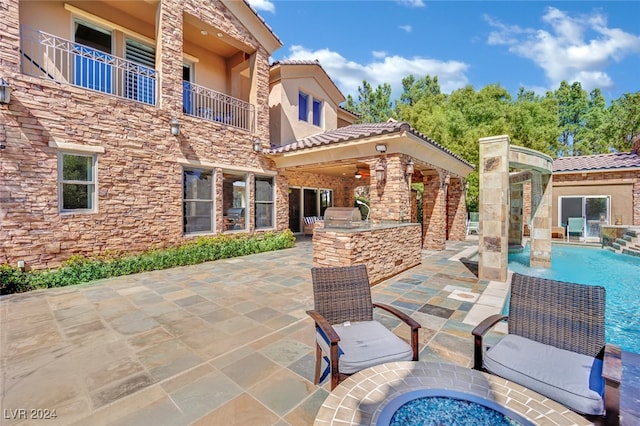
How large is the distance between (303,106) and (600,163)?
16.1 meters

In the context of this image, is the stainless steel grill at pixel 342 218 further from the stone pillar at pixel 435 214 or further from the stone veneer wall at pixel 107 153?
the stone pillar at pixel 435 214

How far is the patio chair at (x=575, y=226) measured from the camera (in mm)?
14016

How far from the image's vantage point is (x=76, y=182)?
22.1 feet

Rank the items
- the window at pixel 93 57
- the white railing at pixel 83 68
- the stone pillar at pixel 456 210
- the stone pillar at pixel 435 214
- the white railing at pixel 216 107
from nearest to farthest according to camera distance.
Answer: the white railing at pixel 83 68, the window at pixel 93 57, the white railing at pixel 216 107, the stone pillar at pixel 435 214, the stone pillar at pixel 456 210

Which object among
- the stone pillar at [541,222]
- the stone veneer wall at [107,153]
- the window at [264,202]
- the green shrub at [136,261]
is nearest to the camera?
the green shrub at [136,261]

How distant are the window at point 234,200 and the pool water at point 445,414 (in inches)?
356

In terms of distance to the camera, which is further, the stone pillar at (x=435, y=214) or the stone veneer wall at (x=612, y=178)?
the stone veneer wall at (x=612, y=178)

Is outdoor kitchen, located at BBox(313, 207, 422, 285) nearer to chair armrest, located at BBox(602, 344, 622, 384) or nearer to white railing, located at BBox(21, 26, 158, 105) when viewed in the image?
chair armrest, located at BBox(602, 344, 622, 384)

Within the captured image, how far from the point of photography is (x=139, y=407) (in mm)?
2416

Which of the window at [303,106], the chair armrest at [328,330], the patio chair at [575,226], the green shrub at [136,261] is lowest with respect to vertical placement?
the green shrub at [136,261]

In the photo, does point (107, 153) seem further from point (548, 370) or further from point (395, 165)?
point (548, 370)

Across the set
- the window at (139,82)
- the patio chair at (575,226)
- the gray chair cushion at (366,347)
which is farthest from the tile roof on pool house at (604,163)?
the window at (139,82)

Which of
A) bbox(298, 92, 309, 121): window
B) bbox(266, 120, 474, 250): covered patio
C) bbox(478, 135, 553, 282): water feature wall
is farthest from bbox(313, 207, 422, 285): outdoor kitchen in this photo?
bbox(298, 92, 309, 121): window

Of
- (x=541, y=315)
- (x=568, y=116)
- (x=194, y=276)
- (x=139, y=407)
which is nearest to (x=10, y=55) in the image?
(x=194, y=276)
